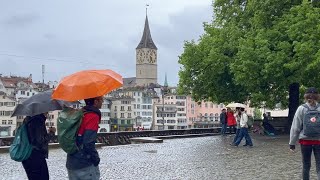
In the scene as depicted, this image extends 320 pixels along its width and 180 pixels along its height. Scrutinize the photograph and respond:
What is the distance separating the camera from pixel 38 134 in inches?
330

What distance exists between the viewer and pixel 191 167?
15.7 m

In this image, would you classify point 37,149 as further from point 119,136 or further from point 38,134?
point 119,136

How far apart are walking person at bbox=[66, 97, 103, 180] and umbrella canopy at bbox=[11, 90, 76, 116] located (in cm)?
141

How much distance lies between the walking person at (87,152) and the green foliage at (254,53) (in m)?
23.9

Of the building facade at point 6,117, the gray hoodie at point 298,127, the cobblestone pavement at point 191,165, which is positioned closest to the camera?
the gray hoodie at point 298,127

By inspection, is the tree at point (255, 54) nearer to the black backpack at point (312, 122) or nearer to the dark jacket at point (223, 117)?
the dark jacket at point (223, 117)

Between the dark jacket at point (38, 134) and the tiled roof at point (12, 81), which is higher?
the tiled roof at point (12, 81)

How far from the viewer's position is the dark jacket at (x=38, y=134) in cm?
834

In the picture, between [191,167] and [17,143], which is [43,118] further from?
[191,167]

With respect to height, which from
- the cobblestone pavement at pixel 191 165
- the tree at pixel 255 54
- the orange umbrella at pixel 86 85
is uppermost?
the tree at pixel 255 54

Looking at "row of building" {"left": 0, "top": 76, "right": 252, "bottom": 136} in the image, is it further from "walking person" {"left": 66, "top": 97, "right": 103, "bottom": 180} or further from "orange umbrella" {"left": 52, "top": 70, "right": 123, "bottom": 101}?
"walking person" {"left": 66, "top": 97, "right": 103, "bottom": 180}

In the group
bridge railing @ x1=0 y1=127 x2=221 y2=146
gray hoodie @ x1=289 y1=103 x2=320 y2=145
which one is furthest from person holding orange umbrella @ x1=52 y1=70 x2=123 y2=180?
bridge railing @ x1=0 y1=127 x2=221 y2=146

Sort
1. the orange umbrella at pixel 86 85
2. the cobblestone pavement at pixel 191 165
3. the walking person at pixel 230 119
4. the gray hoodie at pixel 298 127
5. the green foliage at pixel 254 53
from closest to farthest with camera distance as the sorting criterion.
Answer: the orange umbrella at pixel 86 85, the gray hoodie at pixel 298 127, the cobblestone pavement at pixel 191 165, the green foliage at pixel 254 53, the walking person at pixel 230 119

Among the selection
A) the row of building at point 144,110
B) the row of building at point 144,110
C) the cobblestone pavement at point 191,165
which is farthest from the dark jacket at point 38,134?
the row of building at point 144,110
